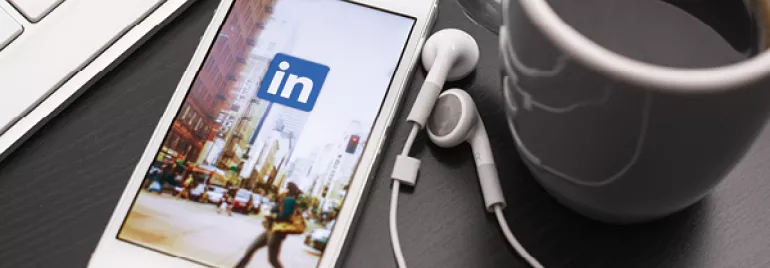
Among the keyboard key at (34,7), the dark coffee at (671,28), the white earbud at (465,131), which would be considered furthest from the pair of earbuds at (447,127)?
the keyboard key at (34,7)

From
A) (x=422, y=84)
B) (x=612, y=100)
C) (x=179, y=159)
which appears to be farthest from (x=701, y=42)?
(x=179, y=159)

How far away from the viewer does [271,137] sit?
38 centimetres

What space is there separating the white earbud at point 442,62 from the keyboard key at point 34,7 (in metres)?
0.23

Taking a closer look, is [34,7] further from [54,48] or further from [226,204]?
[226,204]

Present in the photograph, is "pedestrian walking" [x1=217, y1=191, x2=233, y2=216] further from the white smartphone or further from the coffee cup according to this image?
the coffee cup

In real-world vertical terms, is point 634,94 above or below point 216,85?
above

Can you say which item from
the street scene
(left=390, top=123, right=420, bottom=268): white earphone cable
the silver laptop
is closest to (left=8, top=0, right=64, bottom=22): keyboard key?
the silver laptop

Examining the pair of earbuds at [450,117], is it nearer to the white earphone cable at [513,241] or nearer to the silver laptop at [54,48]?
the white earphone cable at [513,241]

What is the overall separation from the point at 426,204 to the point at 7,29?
0.87ft

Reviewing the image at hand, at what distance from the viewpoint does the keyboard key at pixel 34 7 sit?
39cm

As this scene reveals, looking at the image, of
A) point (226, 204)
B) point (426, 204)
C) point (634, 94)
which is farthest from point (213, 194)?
point (634, 94)

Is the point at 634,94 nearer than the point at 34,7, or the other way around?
the point at 634,94

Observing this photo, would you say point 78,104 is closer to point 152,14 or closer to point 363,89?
point 152,14

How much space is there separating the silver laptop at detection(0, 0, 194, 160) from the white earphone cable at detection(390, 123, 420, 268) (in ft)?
0.58
